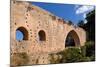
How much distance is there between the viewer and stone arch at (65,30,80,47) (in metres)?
3.32

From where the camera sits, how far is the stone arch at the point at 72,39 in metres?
3.32

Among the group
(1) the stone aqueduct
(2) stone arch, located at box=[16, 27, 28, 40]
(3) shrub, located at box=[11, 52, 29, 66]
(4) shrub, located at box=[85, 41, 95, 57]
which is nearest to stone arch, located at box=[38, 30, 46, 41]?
(1) the stone aqueduct

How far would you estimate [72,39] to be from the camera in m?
3.35

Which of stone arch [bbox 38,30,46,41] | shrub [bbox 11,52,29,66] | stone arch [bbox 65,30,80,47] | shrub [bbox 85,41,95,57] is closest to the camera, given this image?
shrub [bbox 11,52,29,66]

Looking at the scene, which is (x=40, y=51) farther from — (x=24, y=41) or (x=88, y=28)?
(x=88, y=28)

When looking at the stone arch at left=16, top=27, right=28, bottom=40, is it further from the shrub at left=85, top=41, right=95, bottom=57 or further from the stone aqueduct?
the shrub at left=85, top=41, right=95, bottom=57

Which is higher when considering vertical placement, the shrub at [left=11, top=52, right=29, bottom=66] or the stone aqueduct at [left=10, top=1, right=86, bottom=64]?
the stone aqueduct at [left=10, top=1, right=86, bottom=64]

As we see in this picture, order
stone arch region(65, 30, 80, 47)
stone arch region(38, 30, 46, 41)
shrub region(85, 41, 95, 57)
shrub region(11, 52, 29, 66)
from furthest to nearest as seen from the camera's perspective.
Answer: shrub region(85, 41, 95, 57) < stone arch region(65, 30, 80, 47) < stone arch region(38, 30, 46, 41) < shrub region(11, 52, 29, 66)

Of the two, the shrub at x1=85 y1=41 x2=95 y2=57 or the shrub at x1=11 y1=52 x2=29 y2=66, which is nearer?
the shrub at x1=11 y1=52 x2=29 y2=66

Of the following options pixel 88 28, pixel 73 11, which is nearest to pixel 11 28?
pixel 73 11

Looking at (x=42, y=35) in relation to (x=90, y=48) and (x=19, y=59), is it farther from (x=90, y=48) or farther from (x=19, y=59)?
(x=90, y=48)

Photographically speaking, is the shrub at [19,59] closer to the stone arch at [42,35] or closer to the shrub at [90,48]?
the stone arch at [42,35]

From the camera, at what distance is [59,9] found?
3240 millimetres

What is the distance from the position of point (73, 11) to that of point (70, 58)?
69 centimetres
